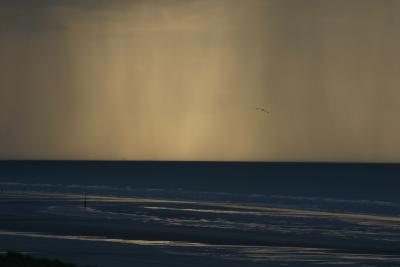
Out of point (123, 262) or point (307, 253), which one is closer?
point (123, 262)

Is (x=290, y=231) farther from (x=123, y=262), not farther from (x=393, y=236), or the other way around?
(x=123, y=262)

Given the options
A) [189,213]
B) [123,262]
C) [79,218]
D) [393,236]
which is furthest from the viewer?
[189,213]

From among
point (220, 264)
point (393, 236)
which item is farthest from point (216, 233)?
point (220, 264)

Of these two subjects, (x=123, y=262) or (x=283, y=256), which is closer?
(x=123, y=262)

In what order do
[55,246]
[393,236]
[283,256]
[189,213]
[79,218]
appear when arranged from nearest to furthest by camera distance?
1. [283,256]
2. [55,246]
3. [393,236]
4. [79,218]
5. [189,213]

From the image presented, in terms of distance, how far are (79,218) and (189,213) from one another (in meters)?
10.3

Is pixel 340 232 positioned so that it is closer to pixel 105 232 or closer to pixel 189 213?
pixel 105 232

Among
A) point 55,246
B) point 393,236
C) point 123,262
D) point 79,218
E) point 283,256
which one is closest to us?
point 123,262

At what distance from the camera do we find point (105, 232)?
171 ft

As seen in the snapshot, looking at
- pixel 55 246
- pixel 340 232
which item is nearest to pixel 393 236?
pixel 340 232

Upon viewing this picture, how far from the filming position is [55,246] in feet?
144

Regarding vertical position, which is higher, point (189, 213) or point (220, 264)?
point (189, 213)

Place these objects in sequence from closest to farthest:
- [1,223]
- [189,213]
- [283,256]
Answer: [283,256], [1,223], [189,213]

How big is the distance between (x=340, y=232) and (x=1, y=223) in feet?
71.5
